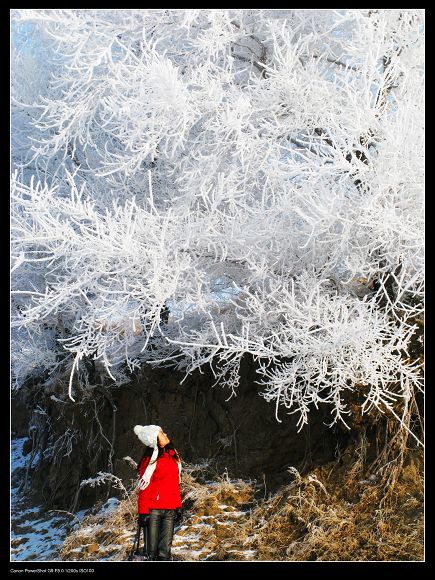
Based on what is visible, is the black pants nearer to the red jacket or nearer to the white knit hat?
the red jacket

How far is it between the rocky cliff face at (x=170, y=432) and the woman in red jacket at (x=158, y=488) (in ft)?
4.54

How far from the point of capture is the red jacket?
3.80 metres

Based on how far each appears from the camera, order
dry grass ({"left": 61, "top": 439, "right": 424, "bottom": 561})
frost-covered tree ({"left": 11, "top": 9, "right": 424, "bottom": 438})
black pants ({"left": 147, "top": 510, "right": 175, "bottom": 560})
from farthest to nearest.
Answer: dry grass ({"left": 61, "top": 439, "right": 424, "bottom": 561}) < black pants ({"left": 147, "top": 510, "right": 175, "bottom": 560}) < frost-covered tree ({"left": 11, "top": 9, "right": 424, "bottom": 438})

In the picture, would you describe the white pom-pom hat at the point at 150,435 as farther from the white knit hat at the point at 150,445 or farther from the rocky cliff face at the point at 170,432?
the rocky cliff face at the point at 170,432

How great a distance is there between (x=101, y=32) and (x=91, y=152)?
5.52ft

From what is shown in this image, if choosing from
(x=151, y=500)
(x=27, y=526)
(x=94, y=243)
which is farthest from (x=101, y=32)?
(x=27, y=526)

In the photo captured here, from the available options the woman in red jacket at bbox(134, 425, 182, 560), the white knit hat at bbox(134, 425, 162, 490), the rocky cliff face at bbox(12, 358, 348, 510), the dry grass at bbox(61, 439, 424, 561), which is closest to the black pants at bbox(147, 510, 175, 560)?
the woman in red jacket at bbox(134, 425, 182, 560)

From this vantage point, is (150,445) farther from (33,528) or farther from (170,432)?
(33,528)

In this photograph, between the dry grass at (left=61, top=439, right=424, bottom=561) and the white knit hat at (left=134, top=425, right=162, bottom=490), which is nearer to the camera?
the white knit hat at (left=134, top=425, right=162, bottom=490)

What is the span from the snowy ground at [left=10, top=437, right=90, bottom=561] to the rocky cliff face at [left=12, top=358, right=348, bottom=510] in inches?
6.1

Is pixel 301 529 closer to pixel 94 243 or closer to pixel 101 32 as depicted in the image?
pixel 94 243

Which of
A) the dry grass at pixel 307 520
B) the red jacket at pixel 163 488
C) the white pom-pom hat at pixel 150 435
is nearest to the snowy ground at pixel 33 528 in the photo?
the dry grass at pixel 307 520

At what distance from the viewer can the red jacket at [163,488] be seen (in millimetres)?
3805

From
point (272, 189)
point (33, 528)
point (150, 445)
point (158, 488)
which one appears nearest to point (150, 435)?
point (150, 445)
